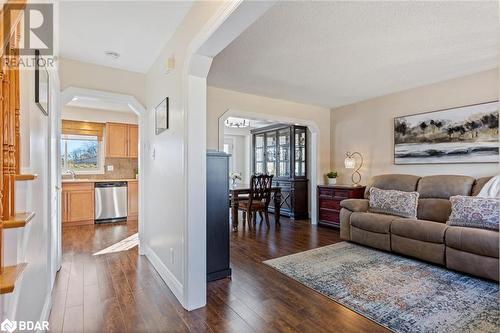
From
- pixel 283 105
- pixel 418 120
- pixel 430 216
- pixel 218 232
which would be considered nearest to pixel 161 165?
pixel 218 232

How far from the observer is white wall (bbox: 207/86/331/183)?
4.30 metres

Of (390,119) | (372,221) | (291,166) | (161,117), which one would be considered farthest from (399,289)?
(291,166)

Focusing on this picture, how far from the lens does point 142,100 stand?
11.7ft

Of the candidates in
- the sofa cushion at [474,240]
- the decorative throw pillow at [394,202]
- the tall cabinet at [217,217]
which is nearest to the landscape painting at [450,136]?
the decorative throw pillow at [394,202]

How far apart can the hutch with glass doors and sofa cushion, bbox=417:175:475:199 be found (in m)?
2.55

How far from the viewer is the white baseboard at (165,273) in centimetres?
225

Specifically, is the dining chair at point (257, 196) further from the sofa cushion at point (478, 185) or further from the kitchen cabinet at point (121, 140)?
the sofa cushion at point (478, 185)

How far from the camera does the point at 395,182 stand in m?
4.12

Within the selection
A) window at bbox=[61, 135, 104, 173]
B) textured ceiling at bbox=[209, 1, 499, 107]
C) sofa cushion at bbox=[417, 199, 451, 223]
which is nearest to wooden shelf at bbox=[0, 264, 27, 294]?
textured ceiling at bbox=[209, 1, 499, 107]

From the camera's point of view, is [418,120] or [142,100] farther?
[418,120]

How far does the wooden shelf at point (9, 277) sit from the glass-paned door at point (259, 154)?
6197mm

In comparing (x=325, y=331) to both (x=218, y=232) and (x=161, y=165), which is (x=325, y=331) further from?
(x=161, y=165)

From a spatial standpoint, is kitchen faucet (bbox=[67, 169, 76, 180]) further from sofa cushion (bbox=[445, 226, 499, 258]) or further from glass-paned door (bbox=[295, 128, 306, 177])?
sofa cushion (bbox=[445, 226, 499, 258])

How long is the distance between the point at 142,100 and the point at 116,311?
8.54 feet
